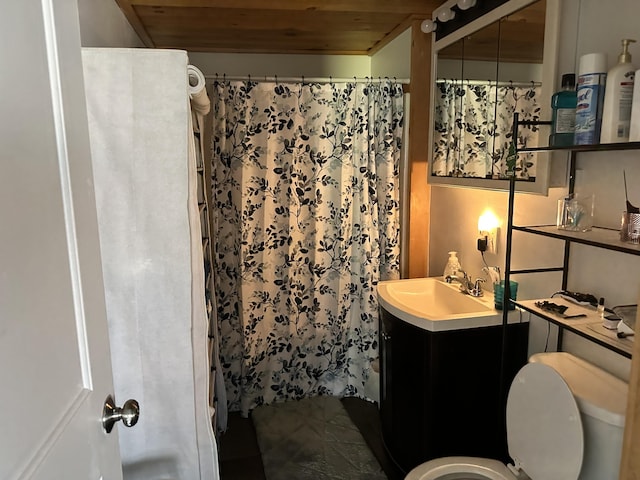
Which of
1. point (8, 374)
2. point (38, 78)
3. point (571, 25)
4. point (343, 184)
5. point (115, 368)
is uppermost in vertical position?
point (571, 25)

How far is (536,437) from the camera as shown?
146 centimetres

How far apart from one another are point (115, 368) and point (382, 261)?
1755 mm

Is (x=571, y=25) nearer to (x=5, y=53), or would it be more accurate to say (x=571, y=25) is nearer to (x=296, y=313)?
(x=5, y=53)

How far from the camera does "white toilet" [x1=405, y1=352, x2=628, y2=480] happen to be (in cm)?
126

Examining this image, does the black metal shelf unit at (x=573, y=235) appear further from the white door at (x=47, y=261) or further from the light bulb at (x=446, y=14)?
the white door at (x=47, y=261)

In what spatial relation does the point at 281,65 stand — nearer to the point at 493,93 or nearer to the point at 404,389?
the point at 493,93

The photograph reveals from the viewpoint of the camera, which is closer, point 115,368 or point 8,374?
A: point 8,374

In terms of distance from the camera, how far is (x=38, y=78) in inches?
27.5

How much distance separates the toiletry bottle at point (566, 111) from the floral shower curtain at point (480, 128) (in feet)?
0.51

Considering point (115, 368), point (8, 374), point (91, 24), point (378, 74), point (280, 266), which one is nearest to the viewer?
point (8, 374)

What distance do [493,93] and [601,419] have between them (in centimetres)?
127

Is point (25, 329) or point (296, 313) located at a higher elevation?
point (25, 329)

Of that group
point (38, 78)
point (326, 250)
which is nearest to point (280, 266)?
point (326, 250)

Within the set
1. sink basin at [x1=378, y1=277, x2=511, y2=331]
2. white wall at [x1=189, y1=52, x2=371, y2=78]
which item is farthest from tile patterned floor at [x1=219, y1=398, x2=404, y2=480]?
white wall at [x1=189, y1=52, x2=371, y2=78]
